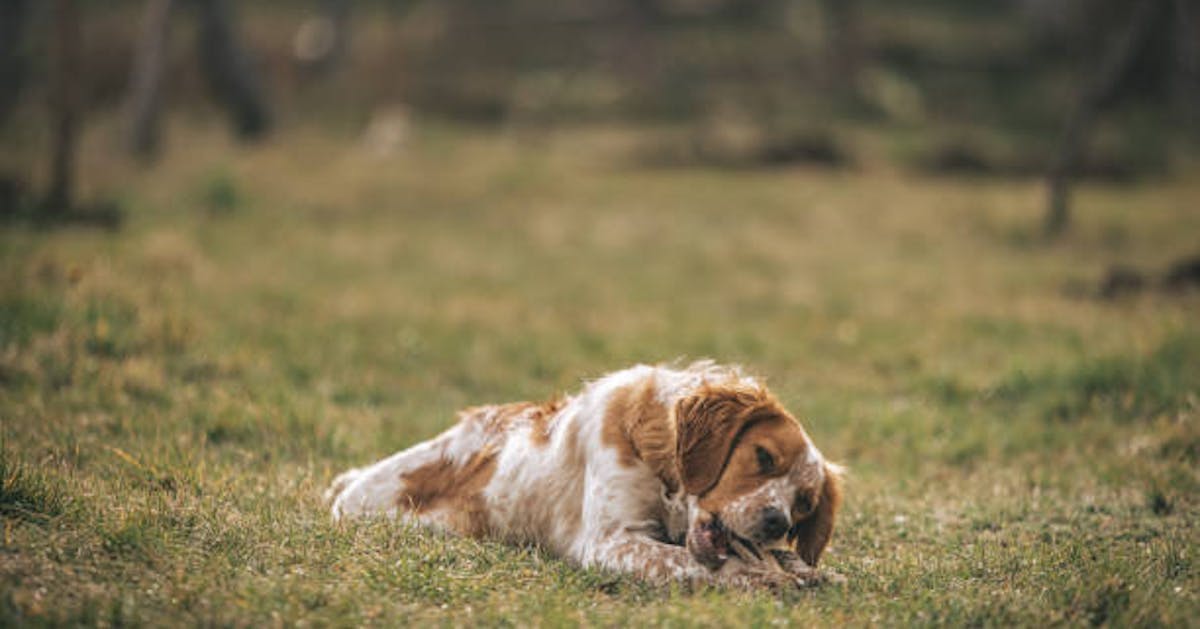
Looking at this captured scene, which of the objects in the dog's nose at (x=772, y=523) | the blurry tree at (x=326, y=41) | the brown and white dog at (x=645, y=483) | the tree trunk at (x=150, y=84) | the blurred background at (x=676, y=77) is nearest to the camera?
the dog's nose at (x=772, y=523)

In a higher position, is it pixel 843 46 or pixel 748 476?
pixel 843 46

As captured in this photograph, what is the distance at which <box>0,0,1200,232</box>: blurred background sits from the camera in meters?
21.7

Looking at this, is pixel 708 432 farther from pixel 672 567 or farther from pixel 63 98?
pixel 63 98

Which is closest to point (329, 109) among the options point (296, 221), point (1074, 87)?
point (296, 221)

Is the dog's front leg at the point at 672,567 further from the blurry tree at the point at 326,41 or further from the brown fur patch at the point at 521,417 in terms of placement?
the blurry tree at the point at 326,41

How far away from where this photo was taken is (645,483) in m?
4.30

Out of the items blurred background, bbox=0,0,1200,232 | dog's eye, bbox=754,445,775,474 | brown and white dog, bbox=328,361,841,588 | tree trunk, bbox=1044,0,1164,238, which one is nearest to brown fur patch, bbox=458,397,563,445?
brown and white dog, bbox=328,361,841,588

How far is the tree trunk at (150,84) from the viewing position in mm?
18781

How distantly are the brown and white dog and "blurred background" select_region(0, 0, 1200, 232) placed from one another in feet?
38.0

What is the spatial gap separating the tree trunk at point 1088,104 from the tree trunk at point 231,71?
1531 cm

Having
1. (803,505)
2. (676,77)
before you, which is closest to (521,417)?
(803,505)

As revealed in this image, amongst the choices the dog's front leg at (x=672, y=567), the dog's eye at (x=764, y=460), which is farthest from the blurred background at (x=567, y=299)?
the dog's eye at (x=764, y=460)

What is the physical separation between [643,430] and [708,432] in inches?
12.4

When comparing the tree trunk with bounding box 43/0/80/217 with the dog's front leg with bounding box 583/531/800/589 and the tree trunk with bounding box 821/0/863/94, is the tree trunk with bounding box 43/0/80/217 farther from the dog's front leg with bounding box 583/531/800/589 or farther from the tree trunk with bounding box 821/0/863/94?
the tree trunk with bounding box 821/0/863/94
